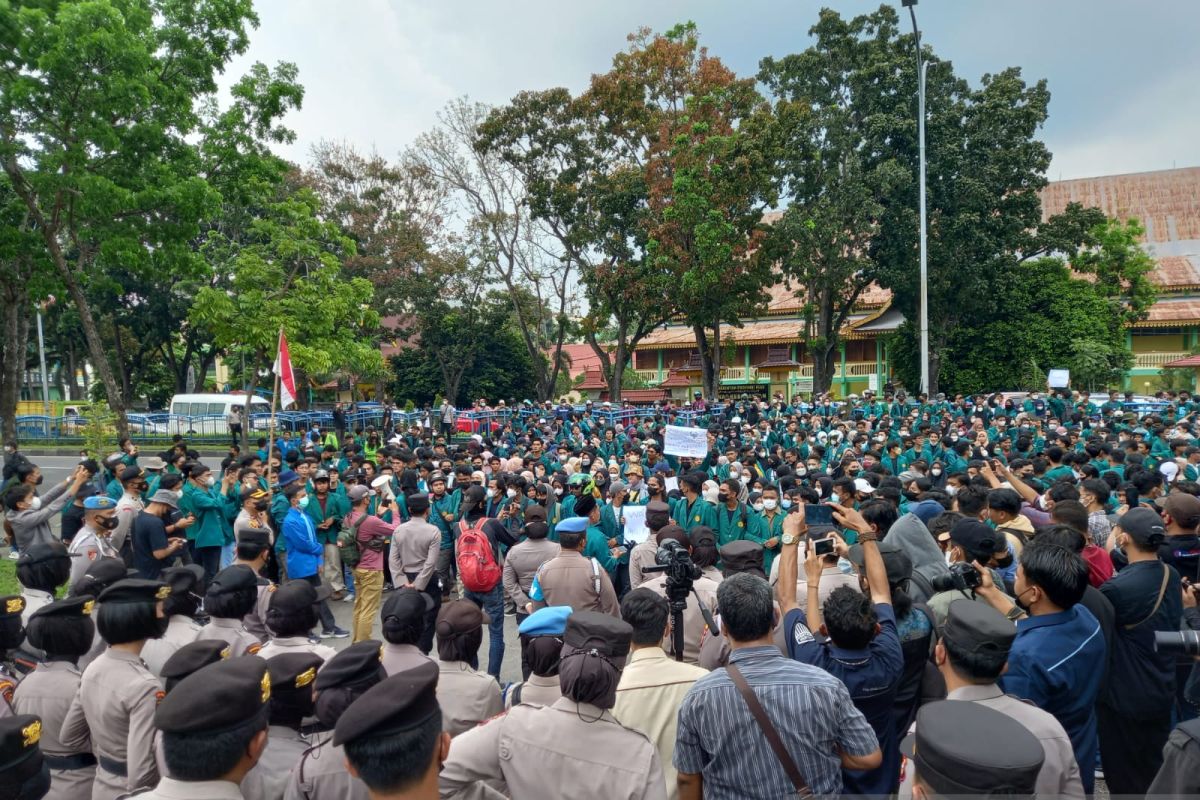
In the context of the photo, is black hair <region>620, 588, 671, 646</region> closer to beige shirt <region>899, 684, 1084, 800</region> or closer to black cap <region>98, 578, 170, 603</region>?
beige shirt <region>899, 684, 1084, 800</region>

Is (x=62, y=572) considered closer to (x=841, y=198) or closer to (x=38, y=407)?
(x=841, y=198)

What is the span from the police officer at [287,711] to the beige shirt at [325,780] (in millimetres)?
200

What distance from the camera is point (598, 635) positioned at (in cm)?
276

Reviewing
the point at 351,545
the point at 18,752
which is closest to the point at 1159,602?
the point at 18,752

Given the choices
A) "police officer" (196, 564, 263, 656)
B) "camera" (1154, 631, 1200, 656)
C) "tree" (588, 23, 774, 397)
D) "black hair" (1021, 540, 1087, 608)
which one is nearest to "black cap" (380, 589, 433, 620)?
"police officer" (196, 564, 263, 656)

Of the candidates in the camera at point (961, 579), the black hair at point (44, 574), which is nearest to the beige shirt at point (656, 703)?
the camera at point (961, 579)

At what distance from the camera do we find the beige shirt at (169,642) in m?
3.93

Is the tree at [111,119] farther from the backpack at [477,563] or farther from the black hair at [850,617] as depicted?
the black hair at [850,617]

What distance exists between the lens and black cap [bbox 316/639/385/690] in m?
2.77

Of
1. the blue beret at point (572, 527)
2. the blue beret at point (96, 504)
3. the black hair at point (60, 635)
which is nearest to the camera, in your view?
the black hair at point (60, 635)

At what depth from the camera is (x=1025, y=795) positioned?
1.94 meters

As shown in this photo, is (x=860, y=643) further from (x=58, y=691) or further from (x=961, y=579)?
(x=58, y=691)

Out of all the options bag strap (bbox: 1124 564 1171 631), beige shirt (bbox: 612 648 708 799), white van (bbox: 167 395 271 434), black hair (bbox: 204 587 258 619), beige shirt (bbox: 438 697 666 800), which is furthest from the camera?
white van (bbox: 167 395 271 434)

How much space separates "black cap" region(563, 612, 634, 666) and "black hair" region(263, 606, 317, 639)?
1.53m
